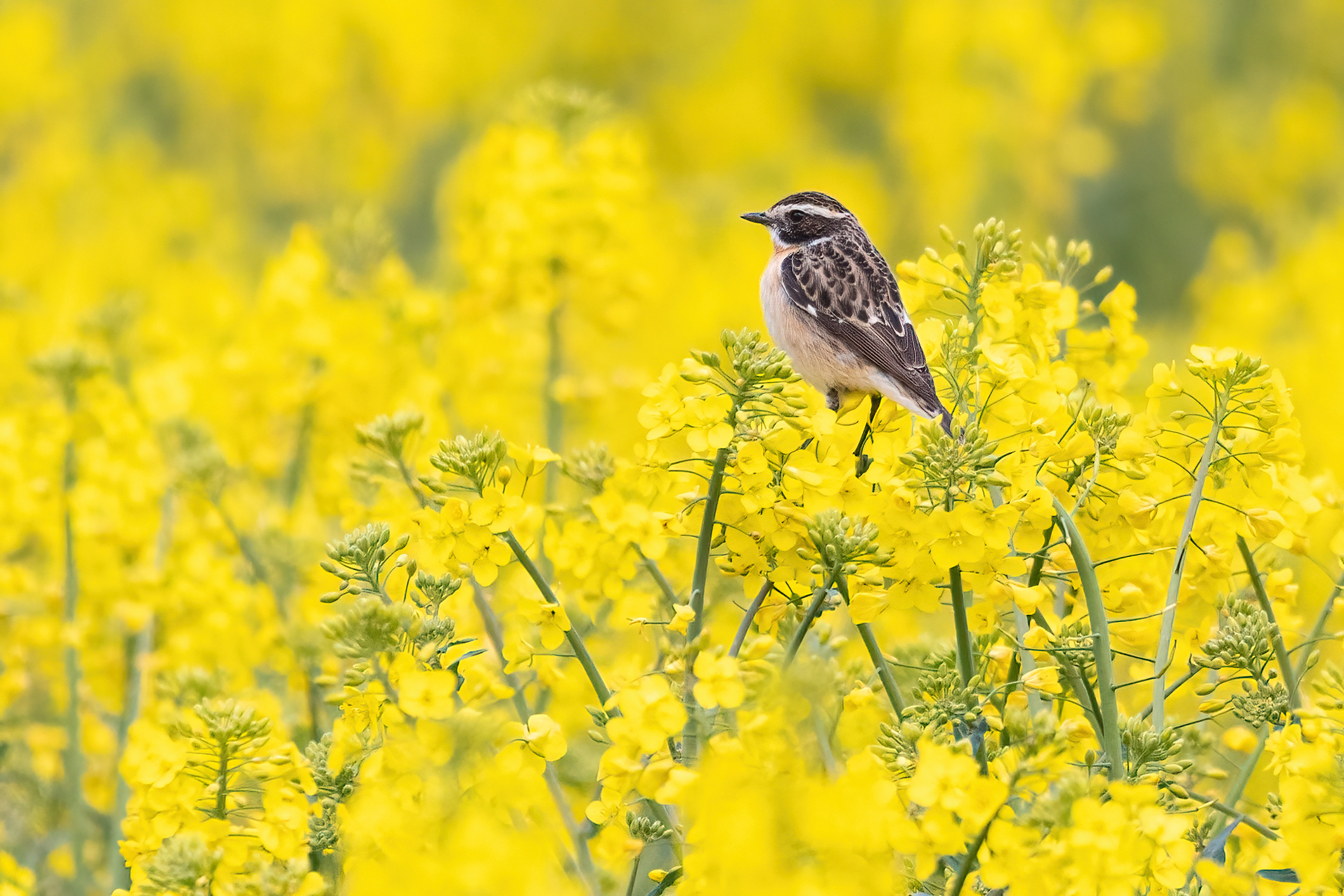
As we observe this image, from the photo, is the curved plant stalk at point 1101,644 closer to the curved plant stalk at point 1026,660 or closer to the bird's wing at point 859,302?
the curved plant stalk at point 1026,660

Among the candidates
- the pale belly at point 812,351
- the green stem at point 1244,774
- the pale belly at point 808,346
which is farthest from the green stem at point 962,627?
the pale belly at point 808,346

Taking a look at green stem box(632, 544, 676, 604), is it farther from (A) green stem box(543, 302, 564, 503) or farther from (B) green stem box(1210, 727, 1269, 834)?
(A) green stem box(543, 302, 564, 503)

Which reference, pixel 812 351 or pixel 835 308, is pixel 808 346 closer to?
pixel 812 351

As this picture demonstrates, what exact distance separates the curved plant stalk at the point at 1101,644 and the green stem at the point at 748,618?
0.49m

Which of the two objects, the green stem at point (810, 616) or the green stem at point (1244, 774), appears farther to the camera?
the green stem at point (1244, 774)

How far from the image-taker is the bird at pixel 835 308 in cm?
303

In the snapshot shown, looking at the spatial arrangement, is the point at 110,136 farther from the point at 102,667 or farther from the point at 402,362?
the point at 102,667

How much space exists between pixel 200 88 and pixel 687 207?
23.9 ft

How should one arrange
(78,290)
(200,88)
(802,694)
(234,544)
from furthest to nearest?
(200,88)
(78,290)
(234,544)
(802,694)

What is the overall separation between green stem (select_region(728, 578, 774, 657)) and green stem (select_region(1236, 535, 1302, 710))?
2.85 ft

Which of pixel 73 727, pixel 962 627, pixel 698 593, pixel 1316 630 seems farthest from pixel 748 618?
pixel 73 727

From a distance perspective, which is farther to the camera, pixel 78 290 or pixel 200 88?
pixel 200 88

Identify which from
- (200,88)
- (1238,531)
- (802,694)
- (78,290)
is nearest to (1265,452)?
(1238,531)

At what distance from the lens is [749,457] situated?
2.00 meters
